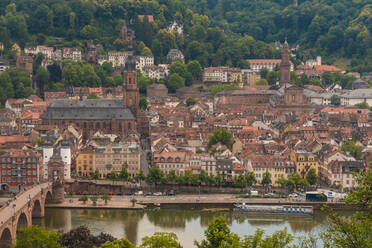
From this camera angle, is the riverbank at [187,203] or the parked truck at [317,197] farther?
the parked truck at [317,197]

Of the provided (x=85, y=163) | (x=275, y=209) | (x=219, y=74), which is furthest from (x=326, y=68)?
(x=275, y=209)

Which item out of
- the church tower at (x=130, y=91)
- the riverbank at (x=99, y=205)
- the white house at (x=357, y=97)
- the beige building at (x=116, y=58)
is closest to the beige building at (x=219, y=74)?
the beige building at (x=116, y=58)

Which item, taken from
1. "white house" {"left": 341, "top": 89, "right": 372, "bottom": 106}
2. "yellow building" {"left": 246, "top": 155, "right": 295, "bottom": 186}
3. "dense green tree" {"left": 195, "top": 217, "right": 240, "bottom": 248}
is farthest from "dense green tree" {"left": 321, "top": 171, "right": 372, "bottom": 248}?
"white house" {"left": 341, "top": 89, "right": 372, "bottom": 106}

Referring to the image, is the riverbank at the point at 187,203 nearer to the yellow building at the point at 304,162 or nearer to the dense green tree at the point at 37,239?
the yellow building at the point at 304,162

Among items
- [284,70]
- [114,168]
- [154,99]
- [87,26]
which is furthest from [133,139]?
[87,26]

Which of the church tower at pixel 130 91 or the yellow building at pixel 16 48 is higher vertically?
the yellow building at pixel 16 48

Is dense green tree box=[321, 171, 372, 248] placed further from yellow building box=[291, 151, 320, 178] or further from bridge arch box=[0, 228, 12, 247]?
yellow building box=[291, 151, 320, 178]
